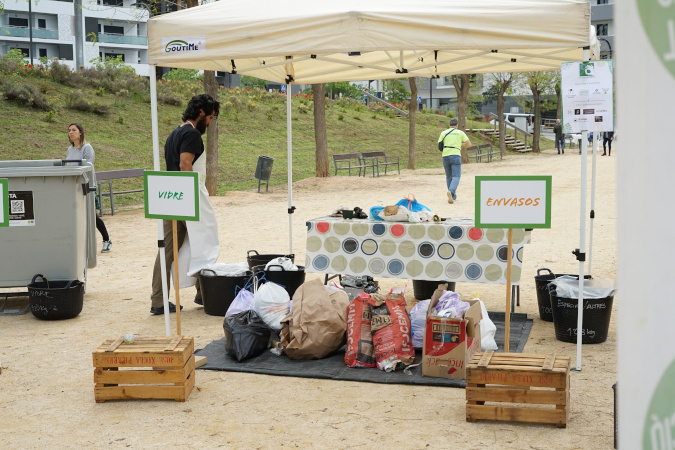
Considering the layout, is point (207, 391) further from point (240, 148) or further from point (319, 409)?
point (240, 148)

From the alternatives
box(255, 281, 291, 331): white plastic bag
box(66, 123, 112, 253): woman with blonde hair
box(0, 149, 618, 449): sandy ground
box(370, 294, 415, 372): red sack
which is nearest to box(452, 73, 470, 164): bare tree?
box(66, 123, 112, 253): woman with blonde hair

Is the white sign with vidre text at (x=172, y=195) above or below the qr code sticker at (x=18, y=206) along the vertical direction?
above

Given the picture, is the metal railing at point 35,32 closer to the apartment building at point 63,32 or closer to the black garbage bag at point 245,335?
the apartment building at point 63,32

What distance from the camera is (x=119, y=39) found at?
6041 cm

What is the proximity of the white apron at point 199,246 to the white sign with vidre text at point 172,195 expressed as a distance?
62.8 inches

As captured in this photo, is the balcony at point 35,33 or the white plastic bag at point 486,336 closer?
the white plastic bag at point 486,336

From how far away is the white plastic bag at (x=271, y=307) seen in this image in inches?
239

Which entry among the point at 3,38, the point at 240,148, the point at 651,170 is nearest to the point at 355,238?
the point at 651,170

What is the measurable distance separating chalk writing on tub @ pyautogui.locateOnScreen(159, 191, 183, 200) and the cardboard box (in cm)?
199

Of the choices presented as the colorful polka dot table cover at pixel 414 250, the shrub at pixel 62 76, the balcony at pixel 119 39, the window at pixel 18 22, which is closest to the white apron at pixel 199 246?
the colorful polka dot table cover at pixel 414 250

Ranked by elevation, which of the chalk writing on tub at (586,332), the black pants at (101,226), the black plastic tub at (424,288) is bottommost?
the chalk writing on tub at (586,332)

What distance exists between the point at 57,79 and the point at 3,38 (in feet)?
88.5

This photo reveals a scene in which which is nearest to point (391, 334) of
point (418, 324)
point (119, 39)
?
point (418, 324)

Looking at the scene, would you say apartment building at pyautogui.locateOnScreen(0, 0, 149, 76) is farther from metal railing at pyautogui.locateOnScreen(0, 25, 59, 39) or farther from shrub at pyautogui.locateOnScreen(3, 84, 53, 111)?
shrub at pyautogui.locateOnScreen(3, 84, 53, 111)
